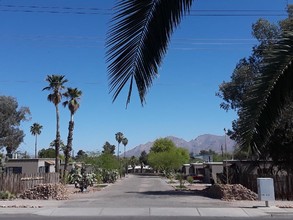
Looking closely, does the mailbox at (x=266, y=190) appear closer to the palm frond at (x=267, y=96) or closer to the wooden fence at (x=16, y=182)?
the wooden fence at (x=16, y=182)

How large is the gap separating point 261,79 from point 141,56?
174cm

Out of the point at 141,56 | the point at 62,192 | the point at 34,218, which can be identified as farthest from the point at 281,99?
the point at 62,192

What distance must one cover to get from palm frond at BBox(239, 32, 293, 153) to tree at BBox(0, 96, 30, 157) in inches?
2069

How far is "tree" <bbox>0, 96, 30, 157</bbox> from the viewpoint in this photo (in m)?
54.6

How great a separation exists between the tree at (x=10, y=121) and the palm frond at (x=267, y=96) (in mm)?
52552

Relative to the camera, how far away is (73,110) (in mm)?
57125

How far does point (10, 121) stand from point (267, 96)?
53.7 metres

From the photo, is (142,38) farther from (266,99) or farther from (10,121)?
(10,121)

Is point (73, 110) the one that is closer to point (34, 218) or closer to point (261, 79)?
point (34, 218)

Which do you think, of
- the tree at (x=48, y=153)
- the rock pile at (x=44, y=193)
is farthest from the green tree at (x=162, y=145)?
the rock pile at (x=44, y=193)

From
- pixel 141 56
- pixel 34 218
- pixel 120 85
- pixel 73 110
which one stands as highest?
pixel 73 110

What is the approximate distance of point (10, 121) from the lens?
55312 mm

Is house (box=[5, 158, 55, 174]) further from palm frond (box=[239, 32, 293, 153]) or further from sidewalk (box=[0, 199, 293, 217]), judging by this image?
palm frond (box=[239, 32, 293, 153])

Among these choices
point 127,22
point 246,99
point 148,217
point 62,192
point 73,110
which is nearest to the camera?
point 127,22
